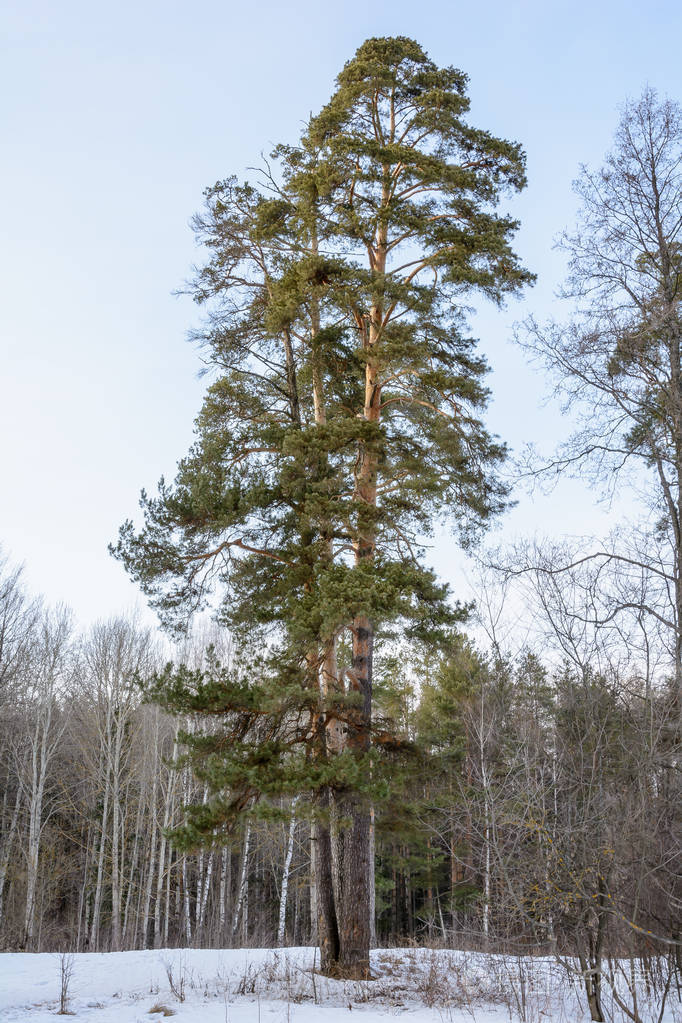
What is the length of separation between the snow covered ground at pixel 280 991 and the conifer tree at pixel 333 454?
34.4 inches

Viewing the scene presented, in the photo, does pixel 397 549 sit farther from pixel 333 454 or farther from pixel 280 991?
pixel 280 991

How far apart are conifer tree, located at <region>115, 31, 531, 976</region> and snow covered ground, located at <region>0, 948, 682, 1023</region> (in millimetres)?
874

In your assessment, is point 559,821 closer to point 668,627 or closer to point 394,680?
point 668,627

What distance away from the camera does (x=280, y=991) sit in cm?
945

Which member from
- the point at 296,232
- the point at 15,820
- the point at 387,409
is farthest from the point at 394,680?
the point at 296,232

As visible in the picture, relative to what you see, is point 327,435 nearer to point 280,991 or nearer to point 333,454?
point 333,454

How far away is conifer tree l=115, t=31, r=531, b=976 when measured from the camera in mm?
9305

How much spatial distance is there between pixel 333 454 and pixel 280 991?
698 cm

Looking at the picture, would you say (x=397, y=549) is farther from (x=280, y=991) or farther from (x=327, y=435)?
(x=280, y=991)

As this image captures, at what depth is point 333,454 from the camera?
36.3 feet

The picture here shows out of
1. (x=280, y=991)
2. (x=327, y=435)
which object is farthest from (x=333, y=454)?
(x=280, y=991)

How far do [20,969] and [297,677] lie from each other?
5823 mm

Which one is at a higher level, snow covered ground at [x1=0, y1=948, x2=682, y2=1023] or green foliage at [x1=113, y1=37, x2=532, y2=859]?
green foliage at [x1=113, y1=37, x2=532, y2=859]

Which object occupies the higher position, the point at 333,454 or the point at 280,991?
the point at 333,454
